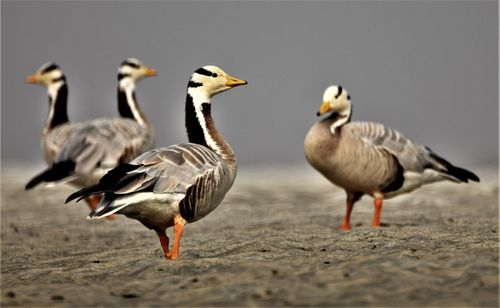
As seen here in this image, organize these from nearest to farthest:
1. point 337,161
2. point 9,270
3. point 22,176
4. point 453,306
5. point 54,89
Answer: point 453,306
point 9,270
point 337,161
point 54,89
point 22,176

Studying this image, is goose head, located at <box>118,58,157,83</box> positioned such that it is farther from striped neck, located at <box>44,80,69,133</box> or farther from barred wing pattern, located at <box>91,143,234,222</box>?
barred wing pattern, located at <box>91,143,234,222</box>

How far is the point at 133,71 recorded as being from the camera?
55.5 ft

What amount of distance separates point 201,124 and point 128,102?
7208 mm

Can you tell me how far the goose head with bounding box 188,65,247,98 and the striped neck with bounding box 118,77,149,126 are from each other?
6551 mm

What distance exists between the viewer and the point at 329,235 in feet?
33.1

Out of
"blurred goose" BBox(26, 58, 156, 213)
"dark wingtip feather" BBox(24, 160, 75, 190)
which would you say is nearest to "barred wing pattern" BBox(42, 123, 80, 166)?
"blurred goose" BBox(26, 58, 156, 213)

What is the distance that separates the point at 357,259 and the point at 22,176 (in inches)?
828

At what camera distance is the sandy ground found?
634 centimetres

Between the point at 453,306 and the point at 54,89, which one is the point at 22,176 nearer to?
the point at 54,89

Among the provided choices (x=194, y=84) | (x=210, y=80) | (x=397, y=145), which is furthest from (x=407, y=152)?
(x=194, y=84)

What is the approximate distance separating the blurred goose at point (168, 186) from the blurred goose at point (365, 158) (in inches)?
105

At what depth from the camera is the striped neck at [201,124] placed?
9516 millimetres

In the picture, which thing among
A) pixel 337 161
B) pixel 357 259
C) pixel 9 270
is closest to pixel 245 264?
pixel 357 259

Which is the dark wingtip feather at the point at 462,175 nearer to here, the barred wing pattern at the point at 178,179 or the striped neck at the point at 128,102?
the barred wing pattern at the point at 178,179
